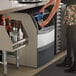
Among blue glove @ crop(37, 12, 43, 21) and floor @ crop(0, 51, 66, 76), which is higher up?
blue glove @ crop(37, 12, 43, 21)

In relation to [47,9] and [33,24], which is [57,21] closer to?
[47,9]

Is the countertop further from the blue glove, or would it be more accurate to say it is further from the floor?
the floor

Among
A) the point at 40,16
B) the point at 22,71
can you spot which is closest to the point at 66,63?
the point at 22,71

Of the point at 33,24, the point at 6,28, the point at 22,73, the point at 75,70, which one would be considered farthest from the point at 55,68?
the point at 6,28

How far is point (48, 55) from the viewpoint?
11.6ft

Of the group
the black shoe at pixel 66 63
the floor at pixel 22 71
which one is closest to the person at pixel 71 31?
the black shoe at pixel 66 63

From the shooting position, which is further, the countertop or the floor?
the floor

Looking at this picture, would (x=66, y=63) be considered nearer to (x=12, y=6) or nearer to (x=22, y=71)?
(x=22, y=71)

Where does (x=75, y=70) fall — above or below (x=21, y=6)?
below

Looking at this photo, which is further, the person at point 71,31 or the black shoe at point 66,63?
the black shoe at point 66,63

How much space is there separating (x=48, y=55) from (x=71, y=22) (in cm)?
74

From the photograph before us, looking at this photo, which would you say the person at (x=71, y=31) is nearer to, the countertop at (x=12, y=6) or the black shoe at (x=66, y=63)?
the black shoe at (x=66, y=63)

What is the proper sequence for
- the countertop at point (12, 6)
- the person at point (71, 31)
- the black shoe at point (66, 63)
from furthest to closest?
1. the black shoe at point (66, 63)
2. the person at point (71, 31)
3. the countertop at point (12, 6)

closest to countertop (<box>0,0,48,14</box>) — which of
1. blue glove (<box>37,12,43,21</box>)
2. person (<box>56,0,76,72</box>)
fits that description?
blue glove (<box>37,12,43,21</box>)
